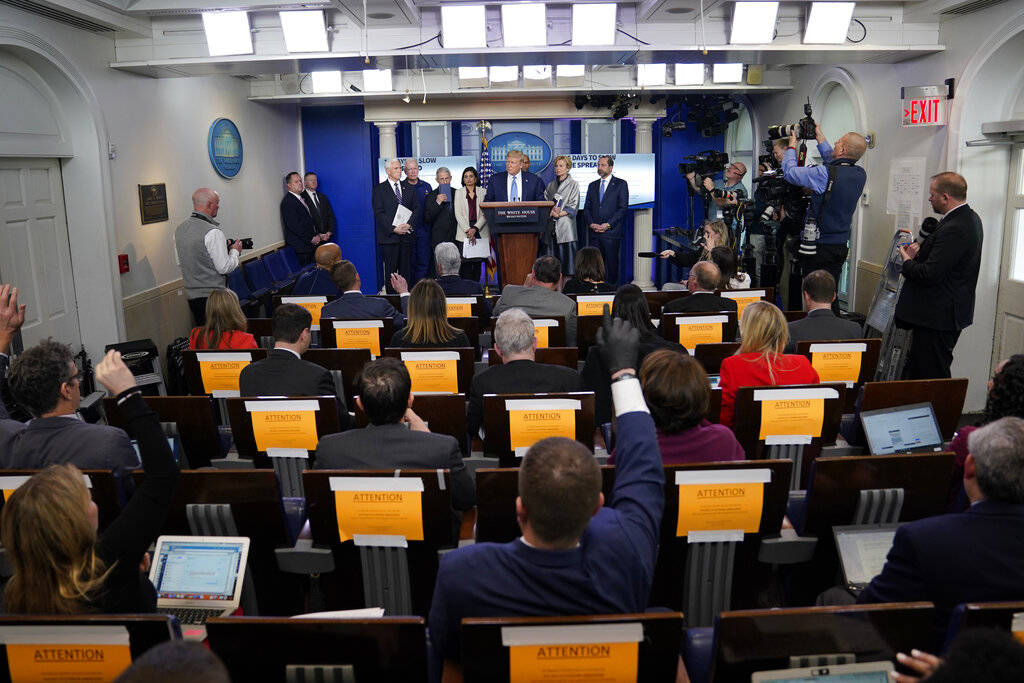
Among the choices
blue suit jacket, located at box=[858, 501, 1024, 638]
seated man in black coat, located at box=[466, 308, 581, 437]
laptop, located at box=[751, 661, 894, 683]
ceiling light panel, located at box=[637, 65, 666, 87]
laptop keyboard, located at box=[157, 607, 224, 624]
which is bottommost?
laptop keyboard, located at box=[157, 607, 224, 624]

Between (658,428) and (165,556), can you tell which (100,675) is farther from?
(658,428)

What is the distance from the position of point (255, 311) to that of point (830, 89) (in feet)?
22.0

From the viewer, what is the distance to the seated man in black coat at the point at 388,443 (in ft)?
8.65

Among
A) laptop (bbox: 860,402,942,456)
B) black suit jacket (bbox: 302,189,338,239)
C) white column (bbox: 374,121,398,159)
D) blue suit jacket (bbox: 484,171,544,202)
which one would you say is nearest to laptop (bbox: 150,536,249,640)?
laptop (bbox: 860,402,942,456)

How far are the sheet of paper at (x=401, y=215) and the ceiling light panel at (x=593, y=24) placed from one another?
4455 millimetres

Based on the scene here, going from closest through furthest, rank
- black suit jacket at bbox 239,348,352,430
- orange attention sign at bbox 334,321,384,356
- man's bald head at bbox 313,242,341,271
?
black suit jacket at bbox 239,348,352,430
orange attention sign at bbox 334,321,384,356
man's bald head at bbox 313,242,341,271

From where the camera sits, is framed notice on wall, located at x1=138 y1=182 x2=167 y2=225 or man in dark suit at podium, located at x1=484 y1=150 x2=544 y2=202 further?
man in dark suit at podium, located at x1=484 y1=150 x2=544 y2=202

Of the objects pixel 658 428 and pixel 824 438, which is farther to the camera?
pixel 824 438

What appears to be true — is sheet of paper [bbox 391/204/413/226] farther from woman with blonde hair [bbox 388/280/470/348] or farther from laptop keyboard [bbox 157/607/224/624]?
laptop keyboard [bbox 157/607/224/624]

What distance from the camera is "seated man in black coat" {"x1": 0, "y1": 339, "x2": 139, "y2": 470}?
8.75 feet

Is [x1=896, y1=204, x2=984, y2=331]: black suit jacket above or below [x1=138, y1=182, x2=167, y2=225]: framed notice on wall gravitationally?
below

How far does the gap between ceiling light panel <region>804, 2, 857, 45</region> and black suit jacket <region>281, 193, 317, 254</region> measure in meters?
6.68

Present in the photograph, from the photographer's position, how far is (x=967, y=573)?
70.0 inches

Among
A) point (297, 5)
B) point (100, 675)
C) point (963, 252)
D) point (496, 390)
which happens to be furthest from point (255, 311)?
point (100, 675)
